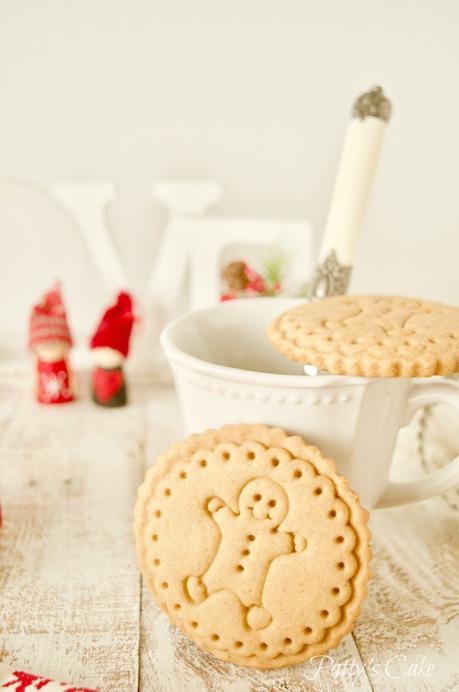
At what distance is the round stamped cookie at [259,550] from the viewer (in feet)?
1.42

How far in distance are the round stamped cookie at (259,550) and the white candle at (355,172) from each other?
272 millimetres

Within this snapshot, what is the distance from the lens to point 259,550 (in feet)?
1.44

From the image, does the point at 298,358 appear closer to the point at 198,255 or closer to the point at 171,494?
the point at 171,494

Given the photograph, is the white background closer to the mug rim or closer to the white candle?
the white candle

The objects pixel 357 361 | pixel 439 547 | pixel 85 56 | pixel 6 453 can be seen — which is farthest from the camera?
pixel 85 56

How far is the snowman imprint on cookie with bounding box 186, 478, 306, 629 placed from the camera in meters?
0.44

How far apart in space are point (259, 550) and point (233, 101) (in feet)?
2.18

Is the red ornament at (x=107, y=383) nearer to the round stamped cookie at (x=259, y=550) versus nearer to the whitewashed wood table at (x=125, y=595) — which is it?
the whitewashed wood table at (x=125, y=595)

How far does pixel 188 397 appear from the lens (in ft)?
1.67

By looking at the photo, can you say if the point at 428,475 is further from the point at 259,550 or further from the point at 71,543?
the point at 71,543

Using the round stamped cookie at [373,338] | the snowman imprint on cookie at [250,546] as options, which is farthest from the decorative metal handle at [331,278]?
the snowman imprint on cookie at [250,546]

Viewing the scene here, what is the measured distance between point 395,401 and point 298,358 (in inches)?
3.5

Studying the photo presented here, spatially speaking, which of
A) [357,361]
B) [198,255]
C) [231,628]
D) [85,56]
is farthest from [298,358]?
[85,56]

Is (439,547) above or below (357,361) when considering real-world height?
below
